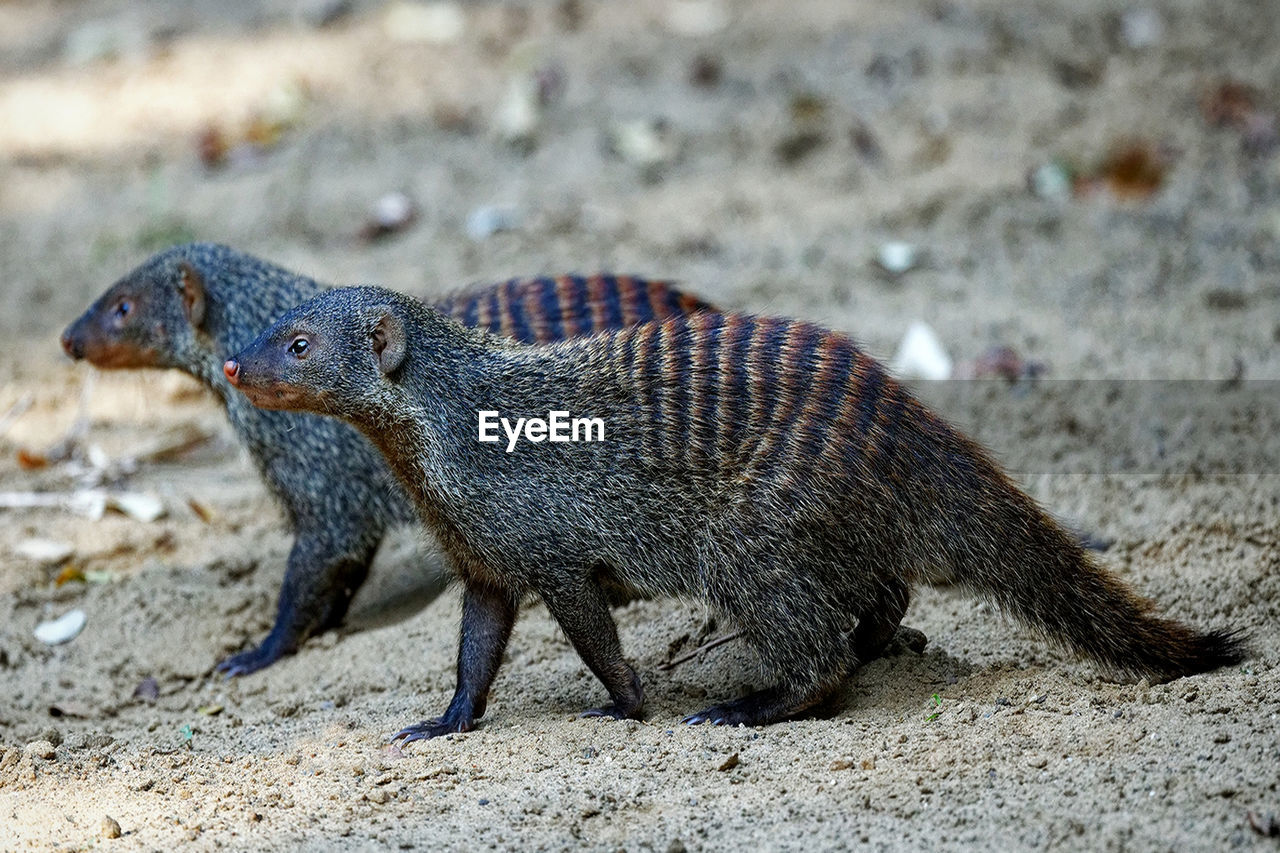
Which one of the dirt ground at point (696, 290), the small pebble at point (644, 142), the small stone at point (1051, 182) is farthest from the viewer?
the small pebble at point (644, 142)

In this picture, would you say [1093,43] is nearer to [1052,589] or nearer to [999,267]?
[999,267]

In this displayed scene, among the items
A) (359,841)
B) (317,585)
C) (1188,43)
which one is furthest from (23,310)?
(1188,43)

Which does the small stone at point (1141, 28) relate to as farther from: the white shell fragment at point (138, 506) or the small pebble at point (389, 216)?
the white shell fragment at point (138, 506)

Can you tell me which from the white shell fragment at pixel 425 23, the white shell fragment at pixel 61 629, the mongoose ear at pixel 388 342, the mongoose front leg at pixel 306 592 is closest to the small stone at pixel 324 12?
the white shell fragment at pixel 425 23

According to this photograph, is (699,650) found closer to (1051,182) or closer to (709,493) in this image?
(709,493)

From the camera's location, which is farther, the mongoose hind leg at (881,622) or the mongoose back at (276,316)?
the mongoose back at (276,316)

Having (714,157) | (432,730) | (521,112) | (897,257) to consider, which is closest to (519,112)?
(521,112)
